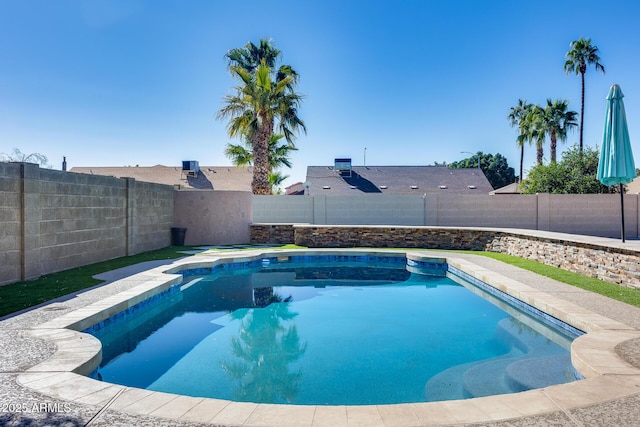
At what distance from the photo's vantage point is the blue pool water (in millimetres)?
4473

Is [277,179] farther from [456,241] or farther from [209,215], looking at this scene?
[456,241]

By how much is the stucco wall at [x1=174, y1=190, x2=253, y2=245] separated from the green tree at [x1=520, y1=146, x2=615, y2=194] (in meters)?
17.1

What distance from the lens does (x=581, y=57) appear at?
28.5m

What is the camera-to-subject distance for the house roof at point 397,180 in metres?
30.5

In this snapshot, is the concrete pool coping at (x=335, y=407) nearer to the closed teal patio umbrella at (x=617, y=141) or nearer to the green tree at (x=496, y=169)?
the closed teal patio umbrella at (x=617, y=141)

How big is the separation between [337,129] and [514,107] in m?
21.7

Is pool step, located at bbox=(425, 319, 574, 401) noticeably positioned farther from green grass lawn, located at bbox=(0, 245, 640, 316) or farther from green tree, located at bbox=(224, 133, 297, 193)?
green tree, located at bbox=(224, 133, 297, 193)

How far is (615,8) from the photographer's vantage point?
500 inches

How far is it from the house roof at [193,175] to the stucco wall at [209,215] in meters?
15.9

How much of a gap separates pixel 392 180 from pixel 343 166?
4200 mm

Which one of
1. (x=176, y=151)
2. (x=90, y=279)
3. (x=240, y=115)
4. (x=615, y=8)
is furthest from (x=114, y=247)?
(x=176, y=151)

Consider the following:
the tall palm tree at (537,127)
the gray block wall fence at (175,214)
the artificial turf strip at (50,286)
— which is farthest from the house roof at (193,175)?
the tall palm tree at (537,127)

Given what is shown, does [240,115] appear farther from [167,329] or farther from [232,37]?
[167,329]

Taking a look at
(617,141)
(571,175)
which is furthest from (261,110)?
(571,175)
